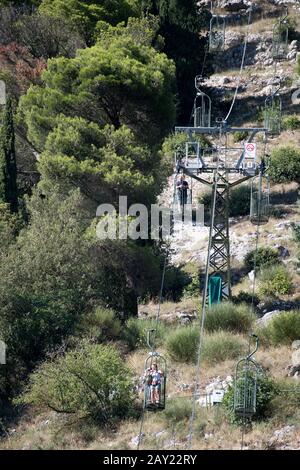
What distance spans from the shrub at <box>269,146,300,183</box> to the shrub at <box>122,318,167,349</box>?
10547 millimetres

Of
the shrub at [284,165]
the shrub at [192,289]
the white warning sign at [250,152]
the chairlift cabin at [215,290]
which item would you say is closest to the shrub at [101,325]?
the chairlift cabin at [215,290]

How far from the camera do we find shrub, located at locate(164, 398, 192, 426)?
26156mm

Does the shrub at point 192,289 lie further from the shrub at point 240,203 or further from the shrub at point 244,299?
the shrub at point 240,203

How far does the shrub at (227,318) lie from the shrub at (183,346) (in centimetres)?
67

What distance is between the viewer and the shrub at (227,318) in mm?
29281

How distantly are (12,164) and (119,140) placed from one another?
3548mm

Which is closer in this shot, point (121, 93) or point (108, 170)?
point (108, 170)

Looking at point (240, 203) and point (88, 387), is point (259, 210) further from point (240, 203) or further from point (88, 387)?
point (240, 203)

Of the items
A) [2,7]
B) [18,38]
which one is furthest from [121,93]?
[2,7]

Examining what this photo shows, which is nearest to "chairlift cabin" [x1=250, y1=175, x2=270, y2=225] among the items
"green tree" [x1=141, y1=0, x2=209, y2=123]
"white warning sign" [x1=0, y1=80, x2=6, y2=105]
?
"white warning sign" [x1=0, y1=80, x2=6, y2=105]

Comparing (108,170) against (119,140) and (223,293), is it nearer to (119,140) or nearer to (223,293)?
(119,140)

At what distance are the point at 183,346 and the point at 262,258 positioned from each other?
6.56 m

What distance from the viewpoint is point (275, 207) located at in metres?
38.1
